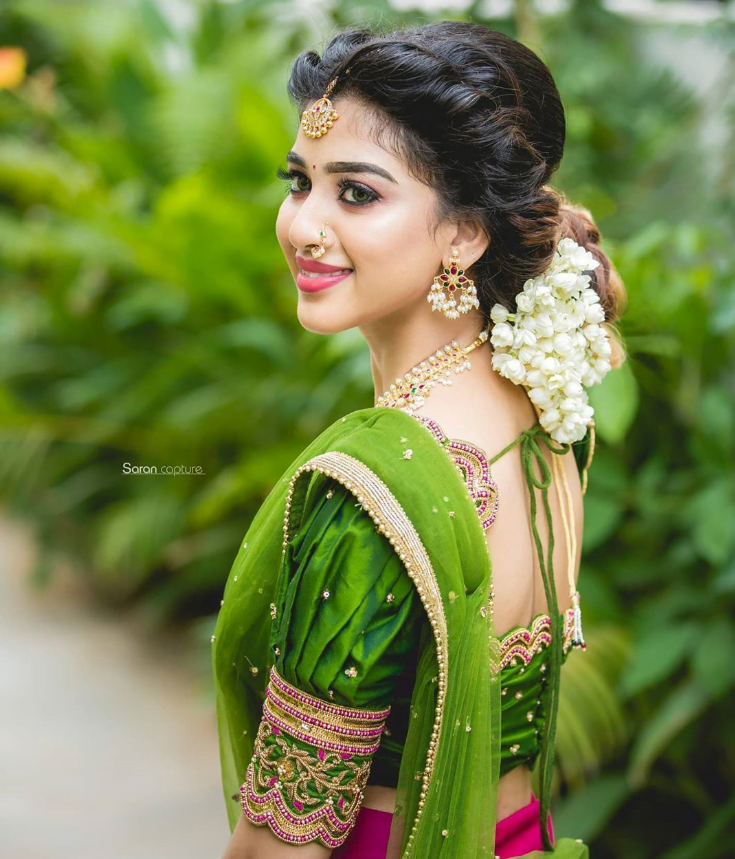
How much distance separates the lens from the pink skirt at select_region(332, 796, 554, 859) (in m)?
1.01

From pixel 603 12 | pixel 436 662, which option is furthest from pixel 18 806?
pixel 603 12

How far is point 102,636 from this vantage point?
4.04 meters

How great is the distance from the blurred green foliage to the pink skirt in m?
0.90

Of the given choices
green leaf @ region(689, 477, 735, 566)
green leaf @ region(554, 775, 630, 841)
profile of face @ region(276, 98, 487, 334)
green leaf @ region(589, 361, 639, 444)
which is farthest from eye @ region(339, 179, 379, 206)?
green leaf @ region(554, 775, 630, 841)

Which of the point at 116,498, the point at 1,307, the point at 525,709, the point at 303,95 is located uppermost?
the point at 1,307

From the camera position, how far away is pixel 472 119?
3.12ft

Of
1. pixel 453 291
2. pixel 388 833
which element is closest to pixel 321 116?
pixel 453 291

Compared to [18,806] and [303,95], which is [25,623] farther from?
[303,95]

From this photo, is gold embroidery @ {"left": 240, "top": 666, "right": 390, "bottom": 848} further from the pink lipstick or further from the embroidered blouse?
the pink lipstick

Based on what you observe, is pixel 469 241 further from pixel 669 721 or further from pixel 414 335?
pixel 669 721

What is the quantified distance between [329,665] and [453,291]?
0.40 metres

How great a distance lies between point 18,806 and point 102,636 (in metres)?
1.17

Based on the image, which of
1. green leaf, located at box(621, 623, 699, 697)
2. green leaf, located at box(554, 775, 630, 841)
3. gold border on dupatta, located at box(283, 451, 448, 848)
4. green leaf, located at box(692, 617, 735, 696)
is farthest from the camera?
green leaf, located at box(554, 775, 630, 841)

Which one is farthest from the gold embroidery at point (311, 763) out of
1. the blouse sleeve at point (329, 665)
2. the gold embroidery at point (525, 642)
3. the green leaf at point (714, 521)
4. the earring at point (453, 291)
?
the green leaf at point (714, 521)
